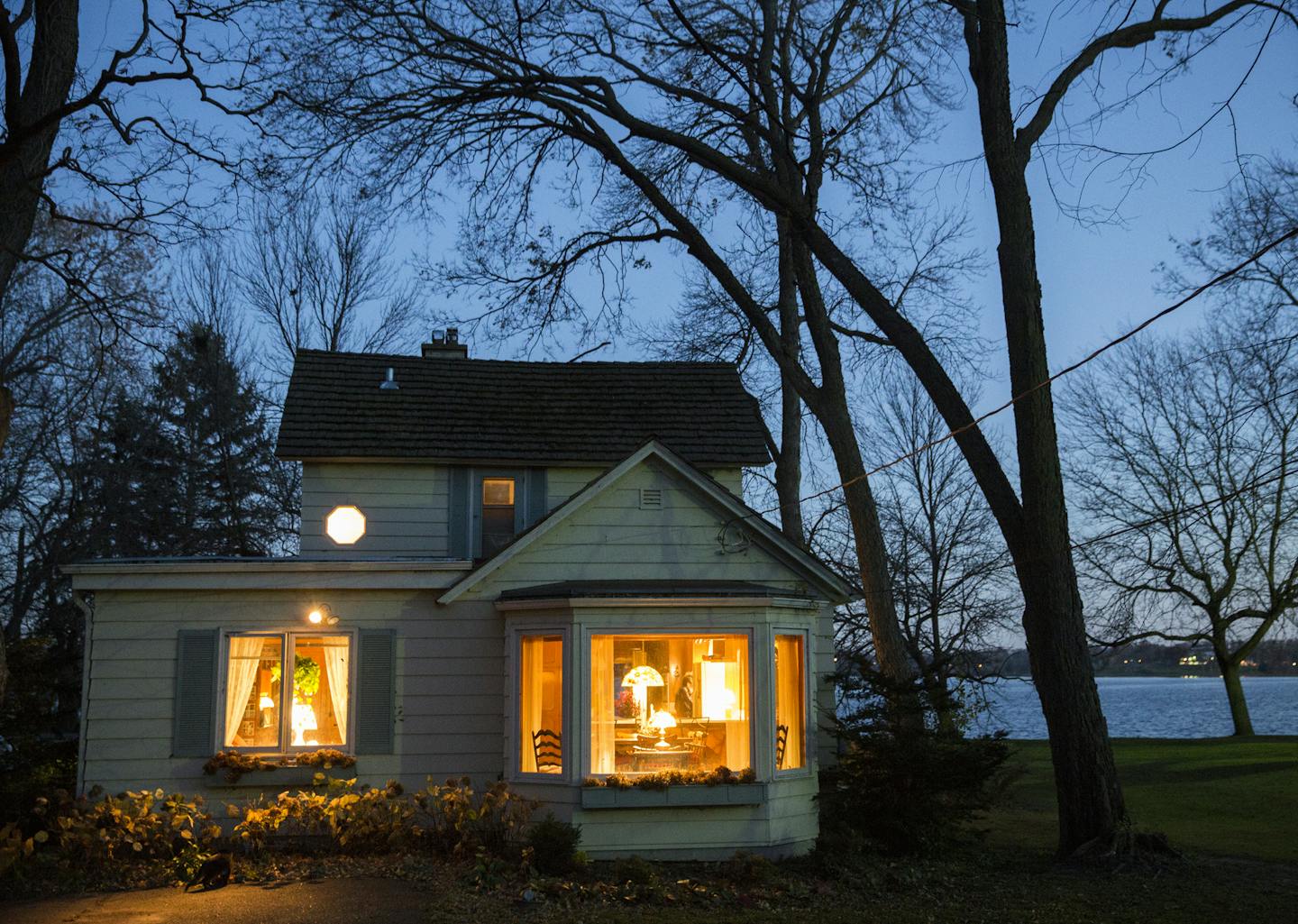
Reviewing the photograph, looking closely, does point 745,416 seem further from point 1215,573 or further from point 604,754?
point 1215,573

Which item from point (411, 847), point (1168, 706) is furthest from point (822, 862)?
point (1168, 706)

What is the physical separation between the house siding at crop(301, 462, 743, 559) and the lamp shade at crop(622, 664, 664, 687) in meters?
4.72

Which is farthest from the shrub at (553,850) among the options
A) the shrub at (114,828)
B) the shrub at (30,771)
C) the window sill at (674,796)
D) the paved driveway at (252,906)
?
the shrub at (30,771)

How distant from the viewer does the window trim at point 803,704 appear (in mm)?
11547

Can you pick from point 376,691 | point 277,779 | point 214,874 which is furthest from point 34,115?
point 214,874

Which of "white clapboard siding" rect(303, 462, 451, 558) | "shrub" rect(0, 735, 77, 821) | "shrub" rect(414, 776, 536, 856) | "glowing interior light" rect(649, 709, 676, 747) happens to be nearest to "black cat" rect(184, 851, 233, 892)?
"shrub" rect(414, 776, 536, 856)

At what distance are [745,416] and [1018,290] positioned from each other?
574 cm

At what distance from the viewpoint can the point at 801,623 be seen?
12.2 meters

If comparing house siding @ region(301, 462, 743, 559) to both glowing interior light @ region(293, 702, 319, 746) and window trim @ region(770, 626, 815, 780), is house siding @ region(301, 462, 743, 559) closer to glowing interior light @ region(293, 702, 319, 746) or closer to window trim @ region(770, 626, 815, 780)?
glowing interior light @ region(293, 702, 319, 746)

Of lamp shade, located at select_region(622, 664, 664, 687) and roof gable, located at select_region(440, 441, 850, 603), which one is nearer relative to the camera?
lamp shade, located at select_region(622, 664, 664, 687)

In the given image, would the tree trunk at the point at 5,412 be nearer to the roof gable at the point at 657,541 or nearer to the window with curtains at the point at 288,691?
the window with curtains at the point at 288,691

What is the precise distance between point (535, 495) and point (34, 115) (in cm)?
836

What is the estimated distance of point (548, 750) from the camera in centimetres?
1156

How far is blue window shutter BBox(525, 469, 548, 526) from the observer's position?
16328 millimetres
